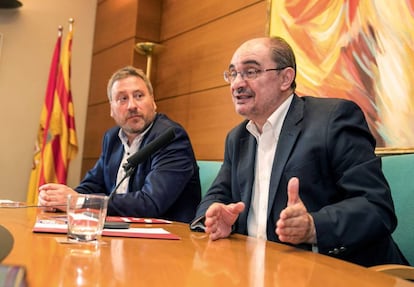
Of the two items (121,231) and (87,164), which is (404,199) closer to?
(121,231)

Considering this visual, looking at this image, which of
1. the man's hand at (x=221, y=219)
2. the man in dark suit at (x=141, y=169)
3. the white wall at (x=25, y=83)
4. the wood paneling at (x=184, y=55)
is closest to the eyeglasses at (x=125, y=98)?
the man in dark suit at (x=141, y=169)

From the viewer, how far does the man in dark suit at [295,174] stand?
4.53 feet

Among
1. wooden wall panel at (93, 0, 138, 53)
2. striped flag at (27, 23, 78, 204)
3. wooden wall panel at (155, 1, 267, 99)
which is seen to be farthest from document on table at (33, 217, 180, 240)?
wooden wall panel at (93, 0, 138, 53)

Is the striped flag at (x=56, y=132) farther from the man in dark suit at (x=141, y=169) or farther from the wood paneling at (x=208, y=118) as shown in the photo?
the man in dark suit at (x=141, y=169)

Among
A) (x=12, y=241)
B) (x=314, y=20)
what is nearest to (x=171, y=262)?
(x=12, y=241)

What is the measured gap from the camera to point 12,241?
1.03 metres

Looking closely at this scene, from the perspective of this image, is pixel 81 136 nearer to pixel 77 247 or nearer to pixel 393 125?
pixel 393 125

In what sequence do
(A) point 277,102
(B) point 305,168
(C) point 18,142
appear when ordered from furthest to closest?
1. (C) point 18,142
2. (A) point 277,102
3. (B) point 305,168

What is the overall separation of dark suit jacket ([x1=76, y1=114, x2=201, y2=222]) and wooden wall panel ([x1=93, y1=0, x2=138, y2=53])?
217cm

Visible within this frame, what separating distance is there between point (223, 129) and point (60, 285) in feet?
9.57

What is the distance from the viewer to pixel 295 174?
165cm

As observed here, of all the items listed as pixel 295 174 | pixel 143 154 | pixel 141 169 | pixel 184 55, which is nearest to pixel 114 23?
pixel 184 55

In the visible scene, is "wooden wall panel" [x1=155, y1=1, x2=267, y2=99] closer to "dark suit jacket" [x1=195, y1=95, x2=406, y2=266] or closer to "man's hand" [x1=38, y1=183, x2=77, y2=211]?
"dark suit jacket" [x1=195, y1=95, x2=406, y2=266]

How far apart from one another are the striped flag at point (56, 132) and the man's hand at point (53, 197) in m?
2.46
